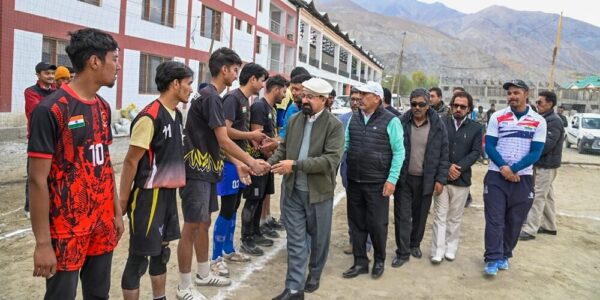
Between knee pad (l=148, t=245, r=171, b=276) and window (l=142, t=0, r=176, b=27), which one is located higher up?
window (l=142, t=0, r=176, b=27)

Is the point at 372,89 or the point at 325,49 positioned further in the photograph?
the point at 325,49

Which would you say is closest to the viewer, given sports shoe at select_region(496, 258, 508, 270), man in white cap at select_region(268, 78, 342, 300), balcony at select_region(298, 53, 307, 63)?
man in white cap at select_region(268, 78, 342, 300)

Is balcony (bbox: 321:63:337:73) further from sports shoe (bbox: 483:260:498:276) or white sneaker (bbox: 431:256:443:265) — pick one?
sports shoe (bbox: 483:260:498:276)

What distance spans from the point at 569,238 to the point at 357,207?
3804 mm

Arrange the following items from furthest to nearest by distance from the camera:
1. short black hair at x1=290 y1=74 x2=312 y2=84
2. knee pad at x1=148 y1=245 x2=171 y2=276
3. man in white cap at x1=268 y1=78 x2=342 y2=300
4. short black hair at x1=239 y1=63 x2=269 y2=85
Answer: short black hair at x1=290 y1=74 x2=312 y2=84, short black hair at x1=239 y1=63 x2=269 y2=85, man in white cap at x1=268 y1=78 x2=342 y2=300, knee pad at x1=148 y1=245 x2=171 y2=276

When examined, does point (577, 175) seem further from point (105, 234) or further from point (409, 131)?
point (105, 234)

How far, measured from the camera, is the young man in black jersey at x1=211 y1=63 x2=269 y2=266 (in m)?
4.25

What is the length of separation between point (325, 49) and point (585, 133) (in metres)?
29.0

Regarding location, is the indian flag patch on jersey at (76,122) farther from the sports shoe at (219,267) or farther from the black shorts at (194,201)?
the sports shoe at (219,267)

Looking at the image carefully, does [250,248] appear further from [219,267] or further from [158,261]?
[158,261]

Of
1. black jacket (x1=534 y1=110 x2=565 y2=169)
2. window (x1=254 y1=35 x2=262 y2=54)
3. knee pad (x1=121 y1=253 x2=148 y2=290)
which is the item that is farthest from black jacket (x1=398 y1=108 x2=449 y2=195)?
window (x1=254 y1=35 x2=262 y2=54)

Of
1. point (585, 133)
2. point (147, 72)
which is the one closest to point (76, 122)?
point (147, 72)

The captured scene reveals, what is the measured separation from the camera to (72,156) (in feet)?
7.20

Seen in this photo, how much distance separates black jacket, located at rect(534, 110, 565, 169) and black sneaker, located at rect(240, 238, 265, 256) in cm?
419
